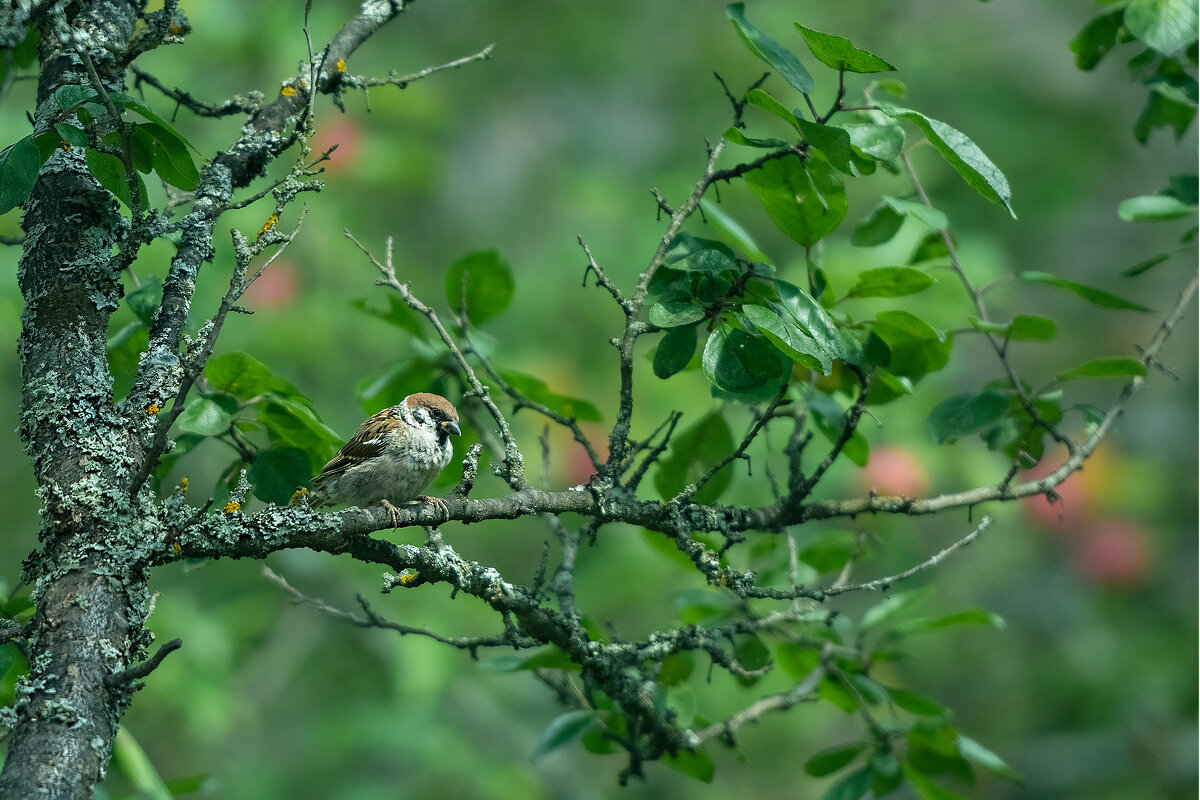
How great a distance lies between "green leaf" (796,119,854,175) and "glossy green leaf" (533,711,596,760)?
1.43 m

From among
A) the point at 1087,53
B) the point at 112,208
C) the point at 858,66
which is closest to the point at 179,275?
the point at 112,208

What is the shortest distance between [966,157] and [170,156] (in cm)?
137

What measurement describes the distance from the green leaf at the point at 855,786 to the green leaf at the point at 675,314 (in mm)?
1348

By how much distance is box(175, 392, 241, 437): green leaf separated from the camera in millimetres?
2045

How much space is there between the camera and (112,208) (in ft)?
6.04

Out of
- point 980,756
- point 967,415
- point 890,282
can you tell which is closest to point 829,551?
point 967,415

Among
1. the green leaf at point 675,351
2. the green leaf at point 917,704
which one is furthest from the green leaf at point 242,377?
the green leaf at point 917,704

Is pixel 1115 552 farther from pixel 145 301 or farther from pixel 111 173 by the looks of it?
pixel 111 173

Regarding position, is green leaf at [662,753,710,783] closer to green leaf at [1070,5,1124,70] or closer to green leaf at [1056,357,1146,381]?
green leaf at [1056,357,1146,381]

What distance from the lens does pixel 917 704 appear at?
2.69 m

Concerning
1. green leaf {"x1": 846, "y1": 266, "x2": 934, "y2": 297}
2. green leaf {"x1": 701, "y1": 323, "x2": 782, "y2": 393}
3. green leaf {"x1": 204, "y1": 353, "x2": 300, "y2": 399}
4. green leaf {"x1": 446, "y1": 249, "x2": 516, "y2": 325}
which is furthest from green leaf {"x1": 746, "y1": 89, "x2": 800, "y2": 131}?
green leaf {"x1": 204, "y1": 353, "x2": 300, "y2": 399}

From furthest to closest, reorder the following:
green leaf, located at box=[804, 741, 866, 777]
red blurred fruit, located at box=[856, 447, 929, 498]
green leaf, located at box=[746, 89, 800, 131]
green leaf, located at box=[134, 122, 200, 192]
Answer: red blurred fruit, located at box=[856, 447, 929, 498], green leaf, located at box=[804, 741, 866, 777], green leaf, located at box=[746, 89, 800, 131], green leaf, located at box=[134, 122, 200, 192]

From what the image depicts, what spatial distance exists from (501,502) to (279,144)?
2.72ft

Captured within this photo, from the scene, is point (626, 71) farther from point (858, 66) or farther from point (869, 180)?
point (858, 66)
